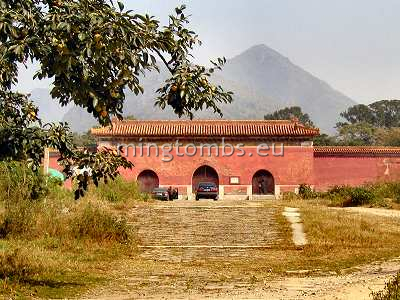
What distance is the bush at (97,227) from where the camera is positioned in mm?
17594

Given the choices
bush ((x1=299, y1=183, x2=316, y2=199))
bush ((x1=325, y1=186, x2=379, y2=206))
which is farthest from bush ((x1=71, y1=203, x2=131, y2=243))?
bush ((x1=299, y1=183, x2=316, y2=199))

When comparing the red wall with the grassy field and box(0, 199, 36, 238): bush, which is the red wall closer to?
the grassy field

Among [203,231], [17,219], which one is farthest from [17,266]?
[203,231]

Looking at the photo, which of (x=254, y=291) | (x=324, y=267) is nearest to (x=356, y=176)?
(x=324, y=267)

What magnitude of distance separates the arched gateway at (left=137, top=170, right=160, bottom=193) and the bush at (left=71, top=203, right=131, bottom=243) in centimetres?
2447

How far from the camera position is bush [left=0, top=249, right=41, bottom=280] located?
11.1 meters

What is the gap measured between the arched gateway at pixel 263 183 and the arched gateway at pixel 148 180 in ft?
23.2

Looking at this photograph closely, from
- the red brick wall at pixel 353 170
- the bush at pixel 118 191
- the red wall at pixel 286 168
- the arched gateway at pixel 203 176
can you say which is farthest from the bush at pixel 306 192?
the bush at pixel 118 191

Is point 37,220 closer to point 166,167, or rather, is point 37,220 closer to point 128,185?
point 128,185

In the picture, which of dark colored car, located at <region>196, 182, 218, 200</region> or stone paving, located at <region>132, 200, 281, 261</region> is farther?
dark colored car, located at <region>196, 182, 218, 200</region>

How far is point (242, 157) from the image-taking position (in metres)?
42.9

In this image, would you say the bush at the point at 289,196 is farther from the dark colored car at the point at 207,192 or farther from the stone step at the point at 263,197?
the dark colored car at the point at 207,192

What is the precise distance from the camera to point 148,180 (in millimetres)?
43125

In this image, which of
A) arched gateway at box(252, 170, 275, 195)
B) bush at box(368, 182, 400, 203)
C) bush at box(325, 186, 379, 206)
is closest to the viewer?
bush at box(325, 186, 379, 206)
